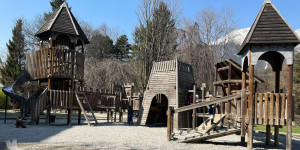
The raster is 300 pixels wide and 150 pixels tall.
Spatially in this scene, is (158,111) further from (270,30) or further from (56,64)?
(270,30)

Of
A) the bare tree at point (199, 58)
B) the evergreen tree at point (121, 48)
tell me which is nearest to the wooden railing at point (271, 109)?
the bare tree at point (199, 58)

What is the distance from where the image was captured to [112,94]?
22.6m

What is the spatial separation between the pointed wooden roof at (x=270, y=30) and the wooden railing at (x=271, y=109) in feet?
6.85

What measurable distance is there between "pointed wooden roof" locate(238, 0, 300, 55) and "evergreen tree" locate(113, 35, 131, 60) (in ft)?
144

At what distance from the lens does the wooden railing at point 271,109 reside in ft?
36.4

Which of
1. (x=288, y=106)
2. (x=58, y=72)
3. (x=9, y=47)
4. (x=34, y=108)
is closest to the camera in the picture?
(x=288, y=106)

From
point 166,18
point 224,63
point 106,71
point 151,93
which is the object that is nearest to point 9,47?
point 106,71

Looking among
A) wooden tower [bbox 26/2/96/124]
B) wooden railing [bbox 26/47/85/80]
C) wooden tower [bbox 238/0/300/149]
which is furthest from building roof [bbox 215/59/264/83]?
wooden tower [bbox 26/2/96/124]

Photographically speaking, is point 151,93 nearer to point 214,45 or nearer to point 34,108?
point 34,108

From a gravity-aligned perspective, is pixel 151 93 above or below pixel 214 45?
below

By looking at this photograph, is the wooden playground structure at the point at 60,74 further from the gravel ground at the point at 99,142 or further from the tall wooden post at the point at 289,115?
the tall wooden post at the point at 289,115

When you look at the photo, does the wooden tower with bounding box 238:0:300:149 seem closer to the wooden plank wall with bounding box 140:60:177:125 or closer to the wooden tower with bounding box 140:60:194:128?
the wooden tower with bounding box 140:60:194:128

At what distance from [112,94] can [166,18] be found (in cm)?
1444

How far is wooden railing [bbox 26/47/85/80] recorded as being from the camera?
19766 mm
